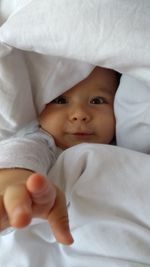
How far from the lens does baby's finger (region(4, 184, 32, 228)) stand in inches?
21.2

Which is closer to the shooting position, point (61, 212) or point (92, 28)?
point (61, 212)

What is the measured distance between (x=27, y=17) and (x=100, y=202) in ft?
1.12

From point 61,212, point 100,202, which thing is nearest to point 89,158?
point 100,202

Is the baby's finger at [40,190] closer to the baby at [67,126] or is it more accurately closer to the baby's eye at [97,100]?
the baby at [67,126]

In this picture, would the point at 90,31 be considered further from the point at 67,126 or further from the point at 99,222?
the point at 99,222

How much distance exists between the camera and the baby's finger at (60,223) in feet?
1.97

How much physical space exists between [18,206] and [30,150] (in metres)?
0.30

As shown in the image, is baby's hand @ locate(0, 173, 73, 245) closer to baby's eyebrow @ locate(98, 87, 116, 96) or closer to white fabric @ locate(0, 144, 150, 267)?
white fabric @ locate(0, 144, 150, 267)

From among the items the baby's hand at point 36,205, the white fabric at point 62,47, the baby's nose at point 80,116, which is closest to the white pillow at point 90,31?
the white fabric at point 62,47

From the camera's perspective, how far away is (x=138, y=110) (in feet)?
2.86

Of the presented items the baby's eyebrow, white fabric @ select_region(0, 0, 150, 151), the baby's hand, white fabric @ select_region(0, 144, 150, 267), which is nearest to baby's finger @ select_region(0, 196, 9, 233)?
the baby's hand

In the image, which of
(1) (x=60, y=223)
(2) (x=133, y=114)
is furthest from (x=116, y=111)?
(1) (x=60, y=223)

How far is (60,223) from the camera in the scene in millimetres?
613

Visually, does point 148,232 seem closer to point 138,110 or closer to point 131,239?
point 131,239
